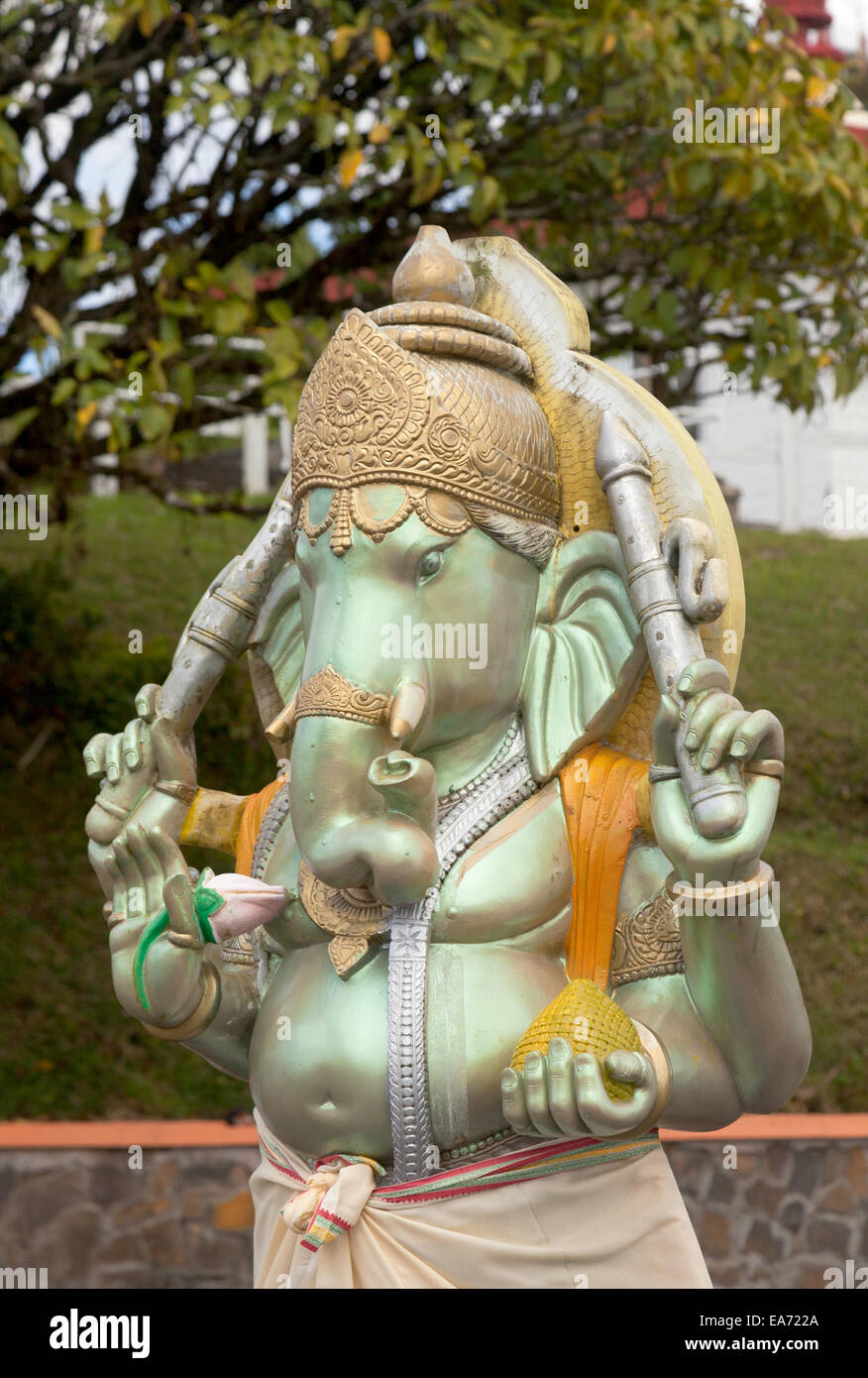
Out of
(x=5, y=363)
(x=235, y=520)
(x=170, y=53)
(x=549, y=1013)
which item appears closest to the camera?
(x=549, y=1013)

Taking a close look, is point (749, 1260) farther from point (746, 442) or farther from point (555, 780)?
point (746, 442)

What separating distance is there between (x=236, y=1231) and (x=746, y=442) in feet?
22.0

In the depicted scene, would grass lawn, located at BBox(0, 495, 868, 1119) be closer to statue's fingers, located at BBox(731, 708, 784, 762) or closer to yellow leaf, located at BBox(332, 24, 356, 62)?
yellow leaf, located at BBox(332, 24, 356, 62)

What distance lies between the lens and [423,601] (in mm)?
2119

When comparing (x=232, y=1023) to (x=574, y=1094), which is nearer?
(x=574, y=1094)

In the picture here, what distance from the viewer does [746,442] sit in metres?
9.98

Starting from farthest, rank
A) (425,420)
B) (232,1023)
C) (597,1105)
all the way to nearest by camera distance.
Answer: (232,1023) < (425,420) < (597,1105)

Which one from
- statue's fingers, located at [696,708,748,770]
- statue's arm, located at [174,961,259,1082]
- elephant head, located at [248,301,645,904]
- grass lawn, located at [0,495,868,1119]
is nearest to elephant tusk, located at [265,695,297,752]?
elephant head, located at [248,301,645,904]

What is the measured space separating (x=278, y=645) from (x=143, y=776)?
0.94 ft

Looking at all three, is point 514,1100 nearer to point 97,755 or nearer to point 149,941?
point 149,941

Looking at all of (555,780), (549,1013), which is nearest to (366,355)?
(555,780)

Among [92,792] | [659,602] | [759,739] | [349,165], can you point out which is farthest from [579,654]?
[92,792]

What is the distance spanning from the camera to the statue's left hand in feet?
6.14
